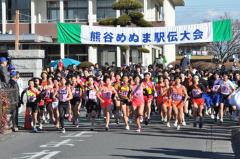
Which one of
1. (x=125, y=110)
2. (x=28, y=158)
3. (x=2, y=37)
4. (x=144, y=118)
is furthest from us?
(x=2, y=37)

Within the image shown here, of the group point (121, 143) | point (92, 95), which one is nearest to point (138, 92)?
point (92, 95)

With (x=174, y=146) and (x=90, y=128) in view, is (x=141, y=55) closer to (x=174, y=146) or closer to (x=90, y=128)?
(x=90, y=128)

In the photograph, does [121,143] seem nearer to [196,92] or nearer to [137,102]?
Answer: [137,102]

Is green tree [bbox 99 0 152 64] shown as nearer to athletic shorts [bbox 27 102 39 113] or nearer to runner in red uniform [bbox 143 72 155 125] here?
runner in red uniform [bbox 143 72 155 125]

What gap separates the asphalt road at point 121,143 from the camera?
1235 centimetres

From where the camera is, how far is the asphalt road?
40.5 ft

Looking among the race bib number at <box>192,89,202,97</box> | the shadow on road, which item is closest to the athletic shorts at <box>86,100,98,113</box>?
the race bib number at <box>192,89,202,97</box>

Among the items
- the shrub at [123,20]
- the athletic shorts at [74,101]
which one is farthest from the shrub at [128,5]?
the athletic shorts at [74,101]

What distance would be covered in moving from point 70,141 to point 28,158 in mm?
2853

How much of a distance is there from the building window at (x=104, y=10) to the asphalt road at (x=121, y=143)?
33.1 metres

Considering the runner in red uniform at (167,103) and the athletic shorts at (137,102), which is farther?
the runner in red uniform at (167,103)

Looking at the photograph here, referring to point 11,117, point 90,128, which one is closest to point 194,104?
point 90,128

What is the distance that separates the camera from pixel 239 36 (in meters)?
83.9

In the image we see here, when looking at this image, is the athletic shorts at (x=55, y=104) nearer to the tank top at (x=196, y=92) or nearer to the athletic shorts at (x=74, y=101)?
the athletic shorts at (x=74, y=101)
